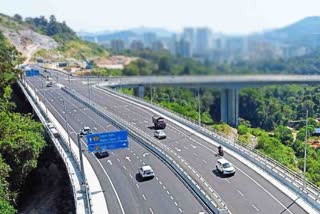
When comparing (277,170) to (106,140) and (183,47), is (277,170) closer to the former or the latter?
(106,140)

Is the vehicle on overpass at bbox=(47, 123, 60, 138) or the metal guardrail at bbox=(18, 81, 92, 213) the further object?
the vehicle on overpass at bbox=(47, 123, 60, 138)

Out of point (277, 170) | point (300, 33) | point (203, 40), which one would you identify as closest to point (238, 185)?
point (277, 170)

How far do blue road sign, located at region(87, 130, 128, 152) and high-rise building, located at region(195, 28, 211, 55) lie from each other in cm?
1867

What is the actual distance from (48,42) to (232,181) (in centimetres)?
14169

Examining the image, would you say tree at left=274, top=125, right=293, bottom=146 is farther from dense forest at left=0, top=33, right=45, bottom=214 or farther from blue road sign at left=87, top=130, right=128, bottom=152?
dense forest at left=0, top=33, right=45, bottom=214

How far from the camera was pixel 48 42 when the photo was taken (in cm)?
16125

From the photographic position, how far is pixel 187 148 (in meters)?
43.5

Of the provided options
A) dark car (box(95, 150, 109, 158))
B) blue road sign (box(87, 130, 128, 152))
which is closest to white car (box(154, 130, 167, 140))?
dark car (box(95, 150, 109, 158))

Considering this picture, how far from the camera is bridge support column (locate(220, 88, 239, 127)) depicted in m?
96.7

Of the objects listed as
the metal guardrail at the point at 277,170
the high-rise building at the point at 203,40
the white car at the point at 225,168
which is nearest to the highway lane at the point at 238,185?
the white car at the point at 225,168

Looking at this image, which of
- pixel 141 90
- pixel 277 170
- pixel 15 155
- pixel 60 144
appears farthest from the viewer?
pixel 141 90

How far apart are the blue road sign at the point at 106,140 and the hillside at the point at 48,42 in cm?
10832

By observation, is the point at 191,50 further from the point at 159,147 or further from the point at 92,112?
the point at 92,112

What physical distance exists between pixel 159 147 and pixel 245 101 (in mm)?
63660
